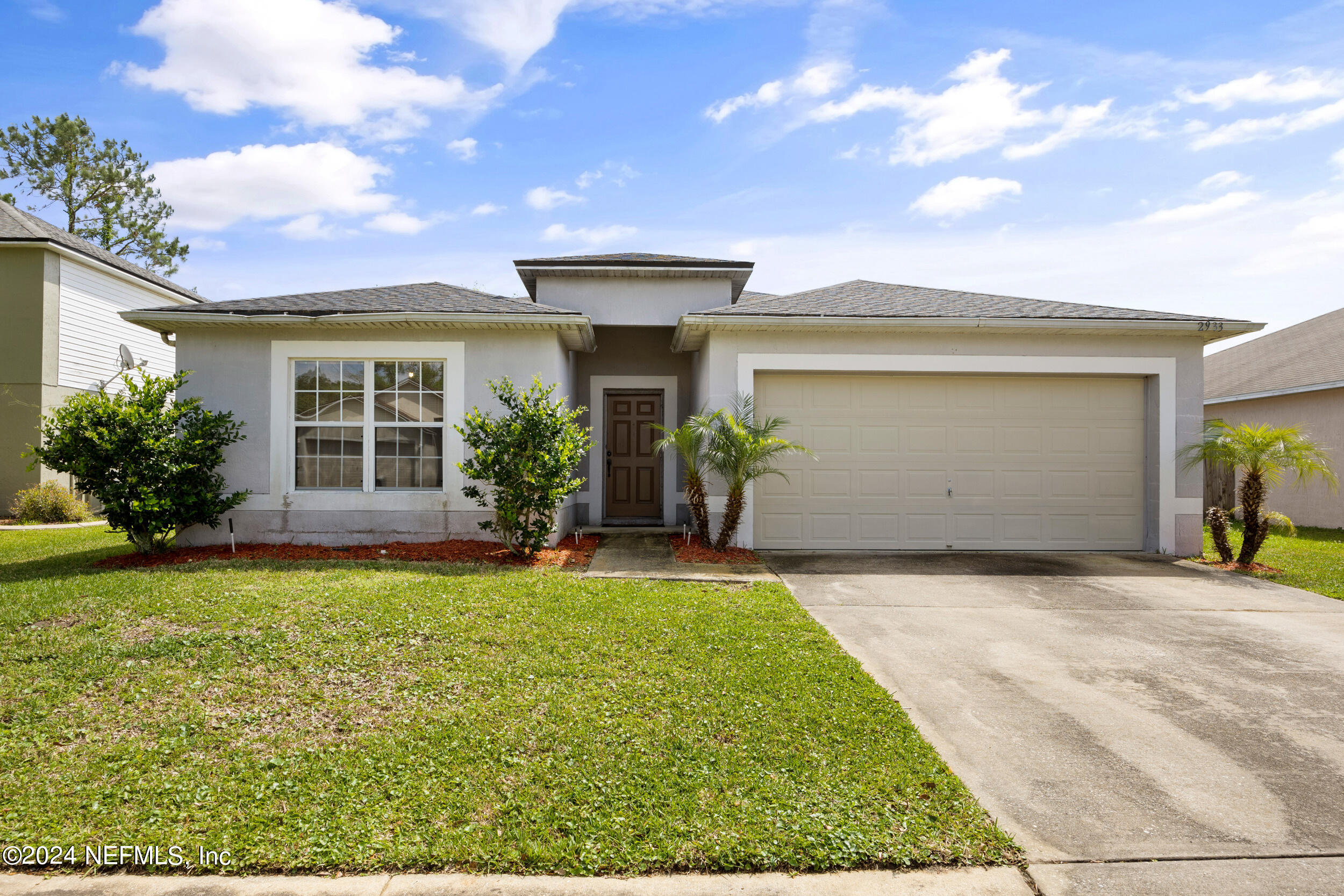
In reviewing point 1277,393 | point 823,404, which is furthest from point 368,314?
point 1277,393

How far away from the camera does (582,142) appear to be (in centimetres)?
1182

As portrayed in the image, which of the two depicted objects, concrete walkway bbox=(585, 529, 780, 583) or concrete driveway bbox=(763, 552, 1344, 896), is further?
concrete walkway bbox=(585, 529, 780, 583)

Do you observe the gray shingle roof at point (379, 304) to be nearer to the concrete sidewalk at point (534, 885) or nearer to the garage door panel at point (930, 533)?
the garage door panel at point (930, 533)

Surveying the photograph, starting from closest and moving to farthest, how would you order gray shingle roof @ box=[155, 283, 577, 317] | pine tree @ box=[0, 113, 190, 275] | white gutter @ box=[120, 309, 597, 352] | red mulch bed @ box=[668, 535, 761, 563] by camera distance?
red mulch bed @ box=[668, 535, 761, 563] → white gutter @ box=[120, 309, 597, 352] → gray shingle roof @ box=[155, 283, 577, 317] → pine tree @ box=[0, 113, 190, 275]

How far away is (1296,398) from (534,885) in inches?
704

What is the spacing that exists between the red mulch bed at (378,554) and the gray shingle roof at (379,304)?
2.99 meters

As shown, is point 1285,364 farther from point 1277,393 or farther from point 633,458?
point 633,458

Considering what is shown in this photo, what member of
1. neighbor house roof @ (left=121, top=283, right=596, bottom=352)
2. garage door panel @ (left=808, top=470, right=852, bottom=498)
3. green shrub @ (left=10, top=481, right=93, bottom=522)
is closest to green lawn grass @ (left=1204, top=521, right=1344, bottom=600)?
garage door panel @ (left=808, top=470, right=852, bottom=498)

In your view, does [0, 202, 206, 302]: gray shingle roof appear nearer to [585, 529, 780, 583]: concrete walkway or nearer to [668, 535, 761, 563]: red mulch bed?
[585, 529, 780, 583]: concrete walkway

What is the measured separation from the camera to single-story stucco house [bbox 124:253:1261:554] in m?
8.82

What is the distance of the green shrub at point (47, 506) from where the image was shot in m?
12.4

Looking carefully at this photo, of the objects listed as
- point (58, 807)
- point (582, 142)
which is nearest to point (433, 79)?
point (582, 142)

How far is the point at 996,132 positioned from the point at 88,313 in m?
17.8

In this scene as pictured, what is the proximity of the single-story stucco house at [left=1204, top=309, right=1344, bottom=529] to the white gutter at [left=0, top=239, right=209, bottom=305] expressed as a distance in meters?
22.0
